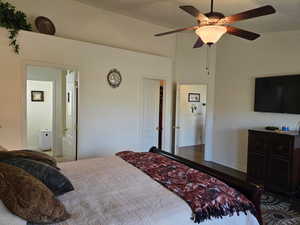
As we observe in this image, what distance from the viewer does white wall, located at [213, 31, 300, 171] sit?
4.02 metres

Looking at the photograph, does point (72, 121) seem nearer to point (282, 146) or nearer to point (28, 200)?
point (28, 200)

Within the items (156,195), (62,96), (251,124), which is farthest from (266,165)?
(62,96)

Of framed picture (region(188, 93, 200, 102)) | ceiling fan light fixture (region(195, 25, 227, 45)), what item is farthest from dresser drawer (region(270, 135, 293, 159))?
framed picture (region(188, 93, 200, 102))

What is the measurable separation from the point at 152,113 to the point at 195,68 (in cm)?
160

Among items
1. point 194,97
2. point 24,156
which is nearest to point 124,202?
point 24,156

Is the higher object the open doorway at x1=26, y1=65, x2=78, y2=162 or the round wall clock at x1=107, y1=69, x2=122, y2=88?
the round wall clock at x1=107, y1=69, x2=122, y2=88

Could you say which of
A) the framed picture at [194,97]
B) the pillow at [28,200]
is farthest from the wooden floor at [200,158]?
the pillow at [28,200]

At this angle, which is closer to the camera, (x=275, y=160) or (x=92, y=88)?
(x=275, y=160)

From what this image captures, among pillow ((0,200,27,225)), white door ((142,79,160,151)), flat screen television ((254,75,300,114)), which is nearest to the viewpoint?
pillow ((0,200,27,225))

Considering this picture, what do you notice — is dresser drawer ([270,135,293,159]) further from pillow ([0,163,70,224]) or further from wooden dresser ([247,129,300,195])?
pillow ([0,163,70,224])

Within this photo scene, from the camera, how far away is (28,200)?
4.31 feet

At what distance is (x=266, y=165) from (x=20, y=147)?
4.09 m

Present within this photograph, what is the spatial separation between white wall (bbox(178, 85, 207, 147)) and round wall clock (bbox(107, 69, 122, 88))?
3.32 metres

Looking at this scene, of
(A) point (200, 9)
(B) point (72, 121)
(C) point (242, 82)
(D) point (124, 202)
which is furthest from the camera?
(C) point (242, 82)
